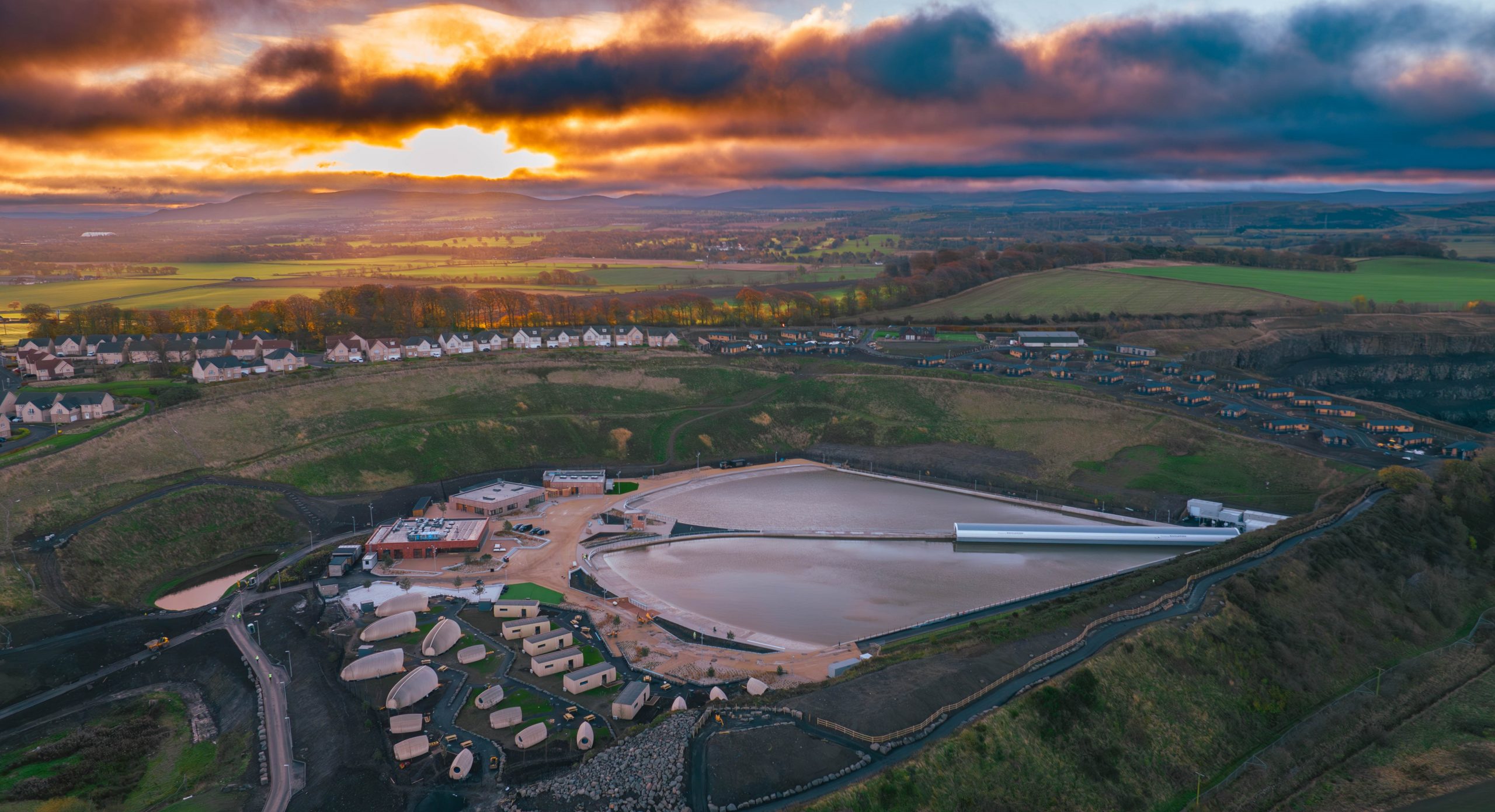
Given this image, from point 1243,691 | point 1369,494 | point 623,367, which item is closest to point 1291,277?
point 1369,494

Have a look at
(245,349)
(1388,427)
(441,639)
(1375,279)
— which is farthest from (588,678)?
(1375,279)

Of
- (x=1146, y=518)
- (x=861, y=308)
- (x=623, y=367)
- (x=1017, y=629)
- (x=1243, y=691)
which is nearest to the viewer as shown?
(x=1243, y=691)

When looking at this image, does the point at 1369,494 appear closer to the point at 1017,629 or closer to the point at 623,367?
the point at 1017,629

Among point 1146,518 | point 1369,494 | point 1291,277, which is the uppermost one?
point 1291,277

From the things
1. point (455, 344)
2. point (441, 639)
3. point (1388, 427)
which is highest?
point (455, 344)

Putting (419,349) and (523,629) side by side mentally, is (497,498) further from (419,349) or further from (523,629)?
(419,349)

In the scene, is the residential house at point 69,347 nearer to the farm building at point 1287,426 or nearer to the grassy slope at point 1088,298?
the grassy slope at point 1088,298
